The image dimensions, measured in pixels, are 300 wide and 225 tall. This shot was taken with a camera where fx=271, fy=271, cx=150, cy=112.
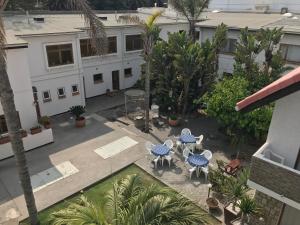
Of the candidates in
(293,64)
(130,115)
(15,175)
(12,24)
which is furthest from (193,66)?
(12,24)

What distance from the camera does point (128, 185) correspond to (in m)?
11.0

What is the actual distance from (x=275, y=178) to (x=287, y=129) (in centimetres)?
180

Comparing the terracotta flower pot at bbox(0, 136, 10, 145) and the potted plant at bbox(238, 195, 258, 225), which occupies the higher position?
the potted plant at bbox(238, 195, 258, 225)

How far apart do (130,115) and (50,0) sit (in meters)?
42.4

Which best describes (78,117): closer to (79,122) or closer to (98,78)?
(79,122)

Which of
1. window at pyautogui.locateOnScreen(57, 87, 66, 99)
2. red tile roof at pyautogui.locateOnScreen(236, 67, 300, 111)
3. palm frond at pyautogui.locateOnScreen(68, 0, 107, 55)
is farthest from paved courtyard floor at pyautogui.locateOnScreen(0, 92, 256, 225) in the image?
palm frond at pyautogui.locateOnScreen(68, 0, 107, 55)

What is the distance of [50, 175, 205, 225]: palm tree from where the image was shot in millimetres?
8969

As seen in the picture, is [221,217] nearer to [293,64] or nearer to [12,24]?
[293,64]

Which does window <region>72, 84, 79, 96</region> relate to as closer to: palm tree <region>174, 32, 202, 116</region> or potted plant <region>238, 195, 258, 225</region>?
palm tree <region>174, 32, 202, 116</region>

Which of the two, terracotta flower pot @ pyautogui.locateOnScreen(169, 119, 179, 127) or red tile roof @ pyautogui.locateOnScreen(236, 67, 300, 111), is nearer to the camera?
red tile roof @ pyautogui.locateOnScreen(236, 67, 300, 111)

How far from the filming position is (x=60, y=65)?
2348cm

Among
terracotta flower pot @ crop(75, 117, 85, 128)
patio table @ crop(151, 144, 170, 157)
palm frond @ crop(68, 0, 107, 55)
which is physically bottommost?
terracotta flower pot @ crop(75, 117, 85, 128)

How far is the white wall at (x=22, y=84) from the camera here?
17.9 metres

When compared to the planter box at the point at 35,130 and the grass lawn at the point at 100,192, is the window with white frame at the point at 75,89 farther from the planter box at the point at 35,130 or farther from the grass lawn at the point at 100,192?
the grass lawn at the point at 100,192
